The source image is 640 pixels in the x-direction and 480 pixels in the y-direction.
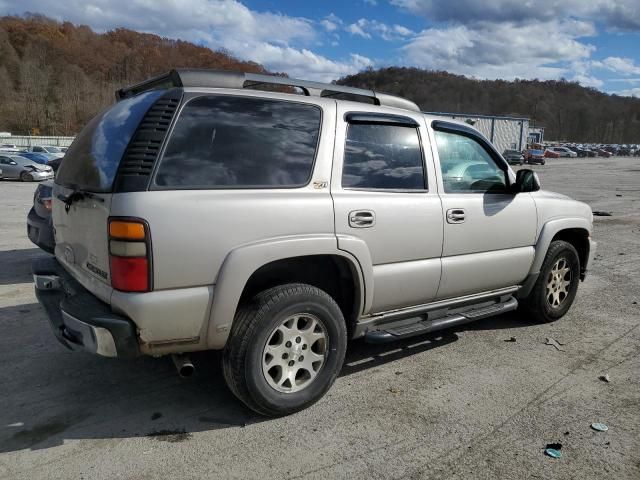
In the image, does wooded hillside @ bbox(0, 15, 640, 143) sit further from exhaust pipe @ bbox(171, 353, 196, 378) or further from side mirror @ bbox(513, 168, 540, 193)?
exhaust pipe @ bbox(171, 353, 196, 378)

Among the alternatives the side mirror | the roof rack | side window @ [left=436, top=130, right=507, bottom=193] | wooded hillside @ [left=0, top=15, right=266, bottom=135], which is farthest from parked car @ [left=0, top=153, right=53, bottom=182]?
wooded hillside @ [left=0, top=15, right=266, bottom=135]

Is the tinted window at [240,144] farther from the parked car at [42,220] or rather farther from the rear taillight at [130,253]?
the parked car at [42,220]

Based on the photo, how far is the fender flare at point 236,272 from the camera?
2.87 metres

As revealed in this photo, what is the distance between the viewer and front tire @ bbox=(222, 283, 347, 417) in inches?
119

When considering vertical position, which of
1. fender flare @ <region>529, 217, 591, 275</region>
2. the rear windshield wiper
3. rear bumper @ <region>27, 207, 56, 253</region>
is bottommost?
rear bumper @ <region>27, 207, 56, 253</region>

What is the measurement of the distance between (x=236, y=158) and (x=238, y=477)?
1.71 meters

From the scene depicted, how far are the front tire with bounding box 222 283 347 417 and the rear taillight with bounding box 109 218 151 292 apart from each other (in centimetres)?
62

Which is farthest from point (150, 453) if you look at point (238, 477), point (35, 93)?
point (35, 93)

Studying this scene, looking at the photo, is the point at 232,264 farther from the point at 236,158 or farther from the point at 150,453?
the point at 150,453

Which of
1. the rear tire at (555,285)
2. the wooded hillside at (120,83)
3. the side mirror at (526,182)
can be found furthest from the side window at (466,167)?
the wooded hillside at (120,83)

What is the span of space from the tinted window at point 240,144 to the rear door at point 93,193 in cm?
27

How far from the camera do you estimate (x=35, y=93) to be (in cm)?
10006

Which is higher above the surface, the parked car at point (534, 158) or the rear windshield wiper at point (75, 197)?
the rear windshield wiper at point (75, 197)

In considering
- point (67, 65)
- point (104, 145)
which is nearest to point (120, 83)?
point (67, 65)
